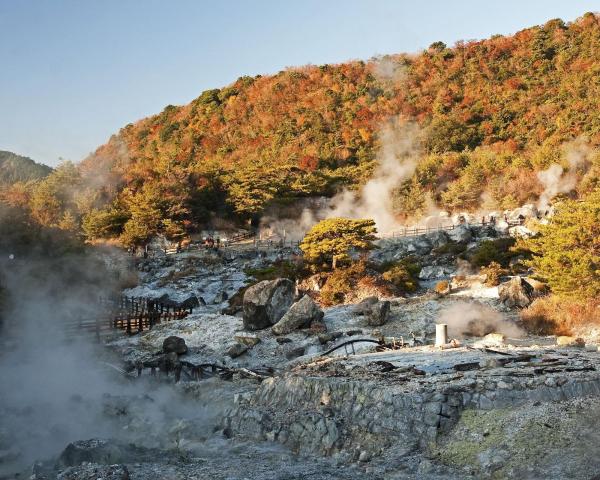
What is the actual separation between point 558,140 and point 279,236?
28304 millimetres

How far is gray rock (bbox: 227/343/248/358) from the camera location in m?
18.4

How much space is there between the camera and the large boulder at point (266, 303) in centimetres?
2189

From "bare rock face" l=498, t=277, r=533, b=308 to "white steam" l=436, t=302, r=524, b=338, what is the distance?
4.87 ft

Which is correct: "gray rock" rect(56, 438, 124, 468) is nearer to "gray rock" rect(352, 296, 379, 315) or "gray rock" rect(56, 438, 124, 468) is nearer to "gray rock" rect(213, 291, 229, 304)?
"gray rock" rect(352, 296, 379, 315)

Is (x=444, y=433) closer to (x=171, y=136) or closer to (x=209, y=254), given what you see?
(x=209, y=254)

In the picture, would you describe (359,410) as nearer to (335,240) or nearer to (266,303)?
(266,303)

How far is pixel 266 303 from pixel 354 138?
46804 mm

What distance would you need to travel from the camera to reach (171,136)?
263 ft

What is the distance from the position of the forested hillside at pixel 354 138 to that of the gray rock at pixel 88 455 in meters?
34.3

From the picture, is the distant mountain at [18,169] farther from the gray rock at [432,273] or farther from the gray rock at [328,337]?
the gray rock at [328,337]

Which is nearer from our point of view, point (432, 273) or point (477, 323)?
point (477, 323)

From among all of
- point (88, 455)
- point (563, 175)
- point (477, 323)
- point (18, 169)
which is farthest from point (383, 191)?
point (88, 455)

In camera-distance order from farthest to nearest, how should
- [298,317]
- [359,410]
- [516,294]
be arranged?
[516,294] → [298,317] → [359,410]

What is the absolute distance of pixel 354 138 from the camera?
65.8 meters
